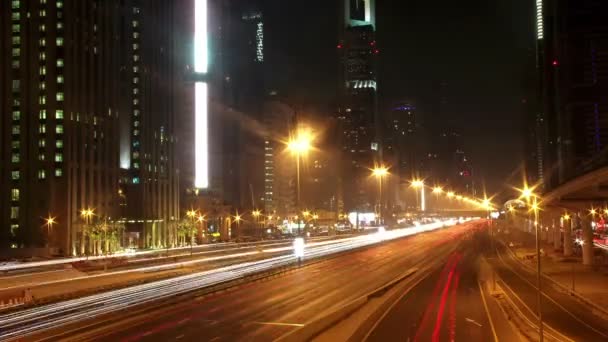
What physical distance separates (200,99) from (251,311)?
88.1 m

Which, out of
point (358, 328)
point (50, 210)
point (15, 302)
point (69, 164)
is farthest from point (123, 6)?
point (358, 328)

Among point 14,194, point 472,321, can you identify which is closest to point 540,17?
point 14,194

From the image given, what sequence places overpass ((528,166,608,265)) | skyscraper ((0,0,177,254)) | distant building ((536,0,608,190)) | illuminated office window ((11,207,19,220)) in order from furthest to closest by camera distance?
distant building ((536,0,608,190)) < illuminated office window ((11,207,19,220)) < skyscraper ((0,0,177,254)) < overpass ((528,166,608,265))

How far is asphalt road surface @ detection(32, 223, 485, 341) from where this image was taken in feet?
73.7

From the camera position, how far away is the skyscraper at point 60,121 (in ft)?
282

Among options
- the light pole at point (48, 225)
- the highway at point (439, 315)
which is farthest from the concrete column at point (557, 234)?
the light pole at point (48, 225)

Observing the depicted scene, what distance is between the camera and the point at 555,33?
157625 millimetres

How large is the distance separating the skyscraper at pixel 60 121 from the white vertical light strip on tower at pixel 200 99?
1265 centimetres

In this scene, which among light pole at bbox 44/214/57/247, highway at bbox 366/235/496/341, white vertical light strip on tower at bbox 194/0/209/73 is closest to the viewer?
highway at bbox 366/235/496/341

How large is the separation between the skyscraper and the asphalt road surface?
165 ft

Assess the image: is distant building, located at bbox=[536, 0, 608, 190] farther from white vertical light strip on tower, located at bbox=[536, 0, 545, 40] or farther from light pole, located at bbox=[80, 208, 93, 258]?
light pole, located at bbox=[80, 208, 93, 258]

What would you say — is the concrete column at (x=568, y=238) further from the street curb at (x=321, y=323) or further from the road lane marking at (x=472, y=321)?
the road lane marking at (x=472, y=321)

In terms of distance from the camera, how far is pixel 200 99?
113m

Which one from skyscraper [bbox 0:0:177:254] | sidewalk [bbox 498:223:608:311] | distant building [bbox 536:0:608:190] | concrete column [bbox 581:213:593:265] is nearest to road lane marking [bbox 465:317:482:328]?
sidewalk [bbox 498:223:608:311]
